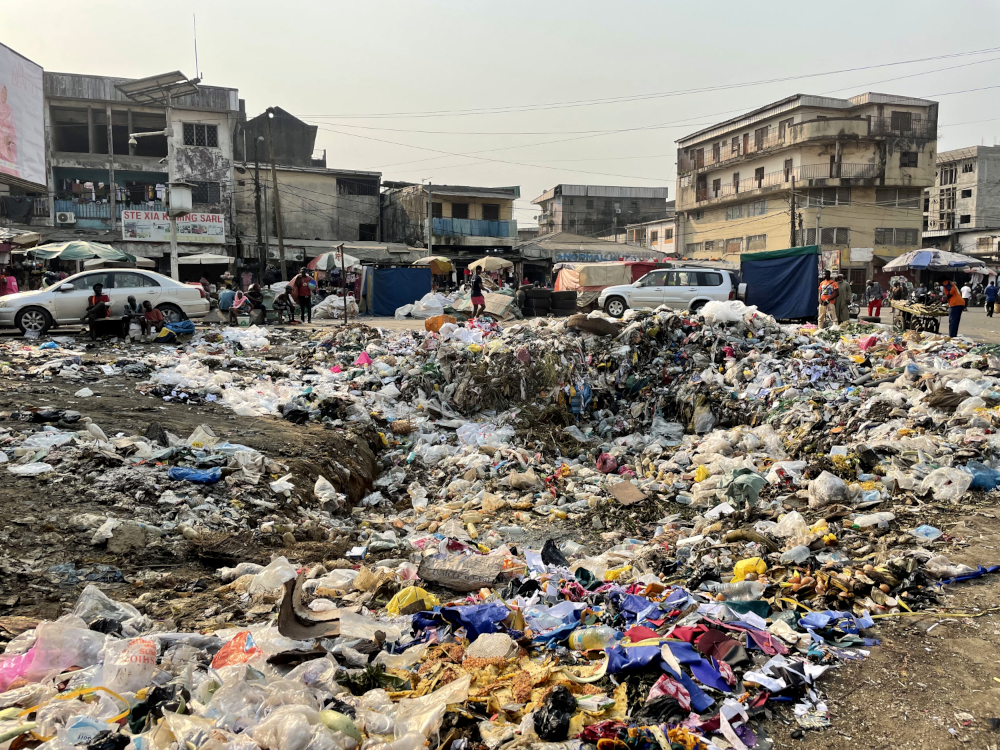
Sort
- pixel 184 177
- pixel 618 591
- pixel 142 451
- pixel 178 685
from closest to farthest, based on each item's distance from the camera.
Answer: pixel 178 685 < pixel 618 591 < pixel 142 451 < pixel 184 177

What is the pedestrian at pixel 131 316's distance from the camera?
1319 cm

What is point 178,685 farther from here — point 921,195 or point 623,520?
point 921,195

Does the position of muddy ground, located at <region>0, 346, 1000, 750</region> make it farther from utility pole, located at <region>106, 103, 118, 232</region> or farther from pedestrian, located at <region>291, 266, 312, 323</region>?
utility pole, located at <region>106, 103, 118, 232</region>

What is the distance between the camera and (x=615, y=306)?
17359mm

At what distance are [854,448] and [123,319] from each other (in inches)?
493

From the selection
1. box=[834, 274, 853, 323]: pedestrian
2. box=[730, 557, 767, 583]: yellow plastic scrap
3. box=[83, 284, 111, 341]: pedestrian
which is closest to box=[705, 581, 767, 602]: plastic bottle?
box=[730, 557, 767, 583]: yellow plastic scrap

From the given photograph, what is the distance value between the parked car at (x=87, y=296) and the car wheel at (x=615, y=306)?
372 inches

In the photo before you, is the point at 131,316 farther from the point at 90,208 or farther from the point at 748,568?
the point at 90,208

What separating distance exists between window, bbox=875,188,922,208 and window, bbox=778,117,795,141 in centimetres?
671

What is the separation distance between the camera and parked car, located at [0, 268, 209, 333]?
13.0 meters

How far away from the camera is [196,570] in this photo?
A: 4.82 meters

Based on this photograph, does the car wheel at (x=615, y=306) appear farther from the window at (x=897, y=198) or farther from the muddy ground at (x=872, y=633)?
the window at (x=897, y=198)

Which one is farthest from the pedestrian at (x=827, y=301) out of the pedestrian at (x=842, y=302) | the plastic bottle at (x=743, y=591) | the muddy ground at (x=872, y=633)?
the plastic bottle at (x=743, y=591)

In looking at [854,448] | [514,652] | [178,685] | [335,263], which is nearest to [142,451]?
[178,685]
